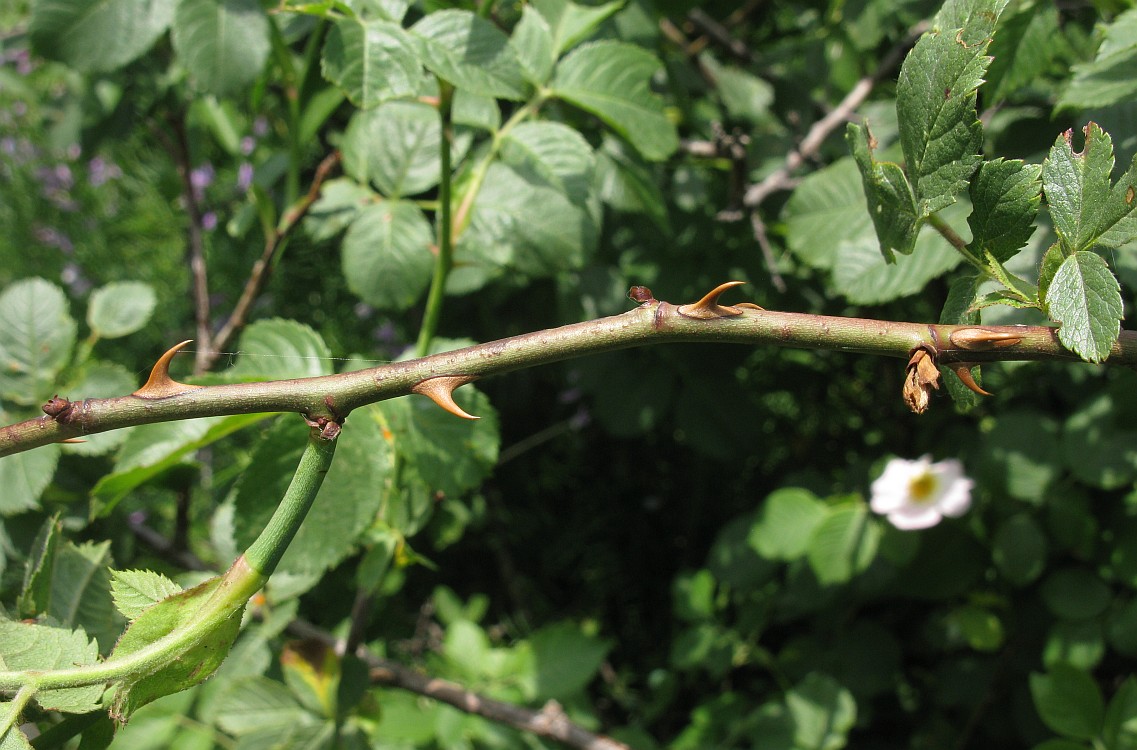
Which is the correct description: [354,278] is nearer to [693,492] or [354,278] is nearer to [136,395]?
[136,395]

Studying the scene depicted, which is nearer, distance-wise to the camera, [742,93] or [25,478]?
[25,478]

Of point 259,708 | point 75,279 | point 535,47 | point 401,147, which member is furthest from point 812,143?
point 75,279

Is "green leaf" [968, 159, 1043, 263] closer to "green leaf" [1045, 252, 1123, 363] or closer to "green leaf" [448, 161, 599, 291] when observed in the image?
"green leaf" [1045, 252, 1123, 363]

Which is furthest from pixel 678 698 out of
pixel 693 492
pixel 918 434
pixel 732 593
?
pixel 918 434

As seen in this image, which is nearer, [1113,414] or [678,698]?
[1113,414]

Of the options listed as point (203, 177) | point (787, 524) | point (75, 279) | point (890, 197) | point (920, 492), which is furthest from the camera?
point (75, 279)

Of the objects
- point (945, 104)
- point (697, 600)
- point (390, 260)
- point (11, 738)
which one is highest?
point (945, 104)

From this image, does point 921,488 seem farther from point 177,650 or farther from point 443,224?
point 177,650
